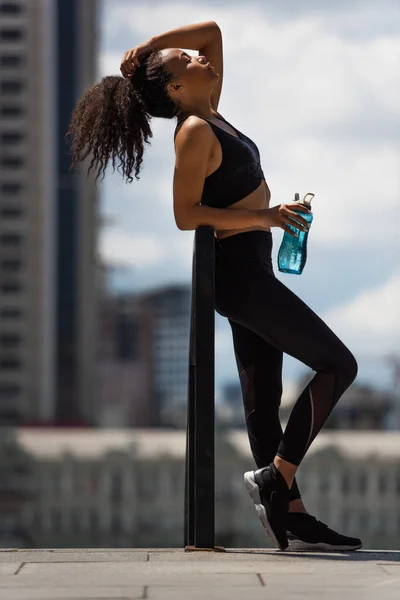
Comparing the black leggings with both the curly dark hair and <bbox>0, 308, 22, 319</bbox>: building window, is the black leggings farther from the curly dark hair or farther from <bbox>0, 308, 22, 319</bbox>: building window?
<bbox>0, 308, 22, 319</bbox>: building window

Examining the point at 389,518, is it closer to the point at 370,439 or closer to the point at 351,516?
the point at 351,516

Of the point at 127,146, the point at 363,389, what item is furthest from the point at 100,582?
the point at 363,389

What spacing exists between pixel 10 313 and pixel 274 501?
101 metres

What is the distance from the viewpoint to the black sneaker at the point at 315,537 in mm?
4020

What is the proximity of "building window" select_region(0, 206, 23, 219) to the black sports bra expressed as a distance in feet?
331

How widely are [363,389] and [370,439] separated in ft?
95.3

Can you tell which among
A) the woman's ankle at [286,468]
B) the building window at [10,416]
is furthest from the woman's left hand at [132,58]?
the building window at [10,416]

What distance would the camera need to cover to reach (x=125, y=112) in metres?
4.23

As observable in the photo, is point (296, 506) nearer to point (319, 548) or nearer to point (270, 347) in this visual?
point (319, 548)

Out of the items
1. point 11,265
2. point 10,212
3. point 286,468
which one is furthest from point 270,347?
point 11,265

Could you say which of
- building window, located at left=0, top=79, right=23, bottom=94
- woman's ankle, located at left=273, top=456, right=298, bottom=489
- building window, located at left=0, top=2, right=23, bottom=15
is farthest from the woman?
building window, located at left=0, top=2, right=23, bottom=15

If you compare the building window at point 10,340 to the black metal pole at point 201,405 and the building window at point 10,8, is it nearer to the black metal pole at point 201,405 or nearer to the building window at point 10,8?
the building window at point 10,8

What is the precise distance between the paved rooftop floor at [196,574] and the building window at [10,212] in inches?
3984

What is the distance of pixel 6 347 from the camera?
10369 cm
